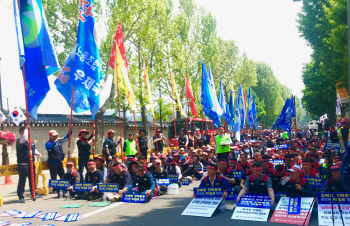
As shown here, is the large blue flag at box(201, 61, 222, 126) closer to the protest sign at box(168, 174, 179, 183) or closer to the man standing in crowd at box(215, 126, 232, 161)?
the man standing in crowd at box(215, 126, 232, 161)

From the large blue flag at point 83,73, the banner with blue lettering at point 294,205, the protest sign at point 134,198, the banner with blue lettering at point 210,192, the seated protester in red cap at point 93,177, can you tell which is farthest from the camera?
the large blue flag at point 83,73

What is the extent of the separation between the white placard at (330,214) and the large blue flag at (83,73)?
7.12 m

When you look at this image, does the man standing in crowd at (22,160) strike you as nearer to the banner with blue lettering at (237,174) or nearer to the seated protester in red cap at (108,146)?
the seated protester in red cap at (108,146)

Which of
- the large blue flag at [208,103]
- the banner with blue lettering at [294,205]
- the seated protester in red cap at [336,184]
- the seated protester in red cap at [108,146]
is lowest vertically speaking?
the banner with blue lettering at [294,205]

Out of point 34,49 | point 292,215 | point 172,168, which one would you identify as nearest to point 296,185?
point 292,215

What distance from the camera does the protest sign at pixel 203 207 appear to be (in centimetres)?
676

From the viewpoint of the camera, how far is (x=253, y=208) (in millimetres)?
6586

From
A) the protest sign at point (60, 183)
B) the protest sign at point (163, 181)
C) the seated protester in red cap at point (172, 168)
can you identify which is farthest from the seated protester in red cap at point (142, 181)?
the seated protester in red cap at point (172, 168)

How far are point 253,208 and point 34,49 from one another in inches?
276

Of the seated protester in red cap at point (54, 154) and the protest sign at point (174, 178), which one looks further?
the protest sign at point (174, 178)

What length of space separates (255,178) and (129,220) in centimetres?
291

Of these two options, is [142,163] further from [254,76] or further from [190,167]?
[254,76]

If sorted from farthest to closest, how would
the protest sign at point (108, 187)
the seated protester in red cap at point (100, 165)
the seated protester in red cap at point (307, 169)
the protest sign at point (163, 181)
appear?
the seated protester in red cap at point (100, 165), the protest sign at point (163, 181), the protest sign at point (108, 187), the seated protester in red cap at point (307, 169)

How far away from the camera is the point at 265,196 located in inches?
271
